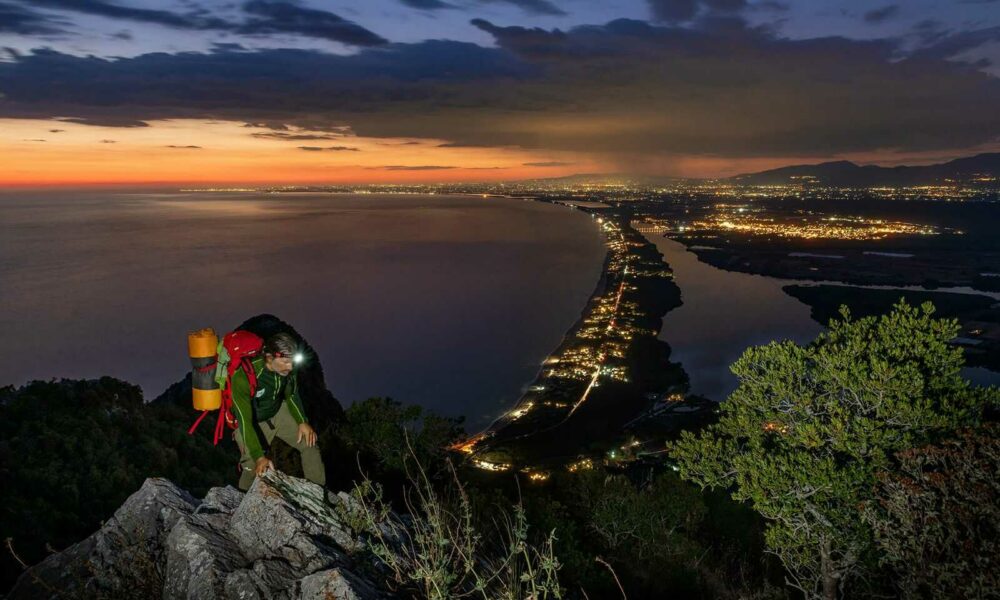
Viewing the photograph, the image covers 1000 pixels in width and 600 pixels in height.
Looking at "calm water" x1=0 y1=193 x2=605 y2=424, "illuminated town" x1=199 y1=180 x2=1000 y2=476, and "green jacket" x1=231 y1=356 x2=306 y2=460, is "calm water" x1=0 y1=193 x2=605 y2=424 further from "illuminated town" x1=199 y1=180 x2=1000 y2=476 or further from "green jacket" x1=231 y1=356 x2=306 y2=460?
"green jacket" x1=231 y1=356 x2=306 y2=460

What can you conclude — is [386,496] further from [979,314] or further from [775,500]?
[979,314]

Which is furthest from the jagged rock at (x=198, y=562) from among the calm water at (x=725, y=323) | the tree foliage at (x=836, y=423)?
the calm water at (x=725, y=323)

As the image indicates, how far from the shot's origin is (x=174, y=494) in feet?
23.6

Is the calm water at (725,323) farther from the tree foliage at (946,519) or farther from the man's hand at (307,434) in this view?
the man's hand at (307,434)

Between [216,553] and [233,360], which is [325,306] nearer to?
[233,360]

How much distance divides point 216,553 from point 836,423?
36.0ft

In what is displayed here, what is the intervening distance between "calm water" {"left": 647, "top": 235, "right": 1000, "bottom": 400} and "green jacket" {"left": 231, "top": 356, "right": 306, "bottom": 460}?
174 ft

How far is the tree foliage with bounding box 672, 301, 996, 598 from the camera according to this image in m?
10.3

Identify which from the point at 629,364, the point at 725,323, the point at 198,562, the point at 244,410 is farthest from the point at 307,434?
the point at 725,323

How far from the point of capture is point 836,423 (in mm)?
10648

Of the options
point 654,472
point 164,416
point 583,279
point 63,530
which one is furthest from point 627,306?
point 63,530

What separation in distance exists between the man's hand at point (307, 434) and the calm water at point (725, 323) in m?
52.7

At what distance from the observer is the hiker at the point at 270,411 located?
6.94 meters

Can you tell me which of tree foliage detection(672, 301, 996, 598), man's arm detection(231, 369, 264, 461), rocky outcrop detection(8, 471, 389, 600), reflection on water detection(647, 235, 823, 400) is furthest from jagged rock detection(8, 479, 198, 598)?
reflection on water detection(647, 235, 823, 400)
